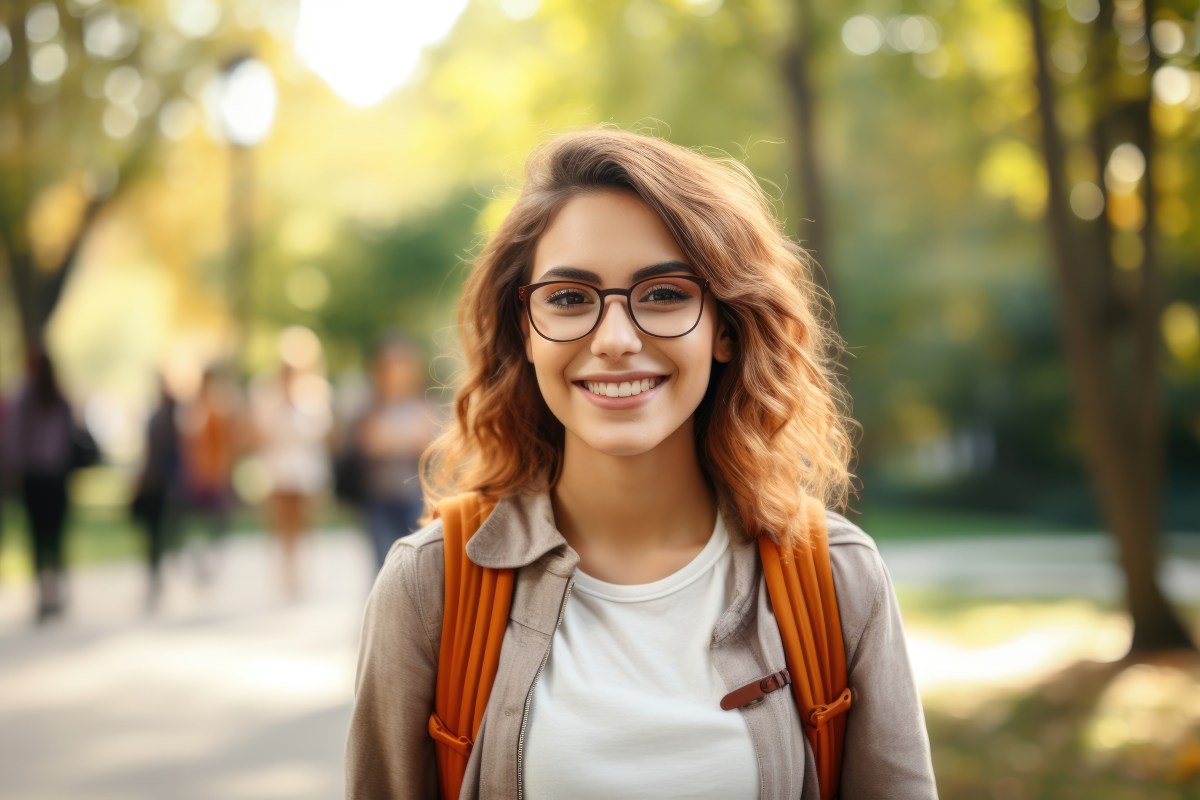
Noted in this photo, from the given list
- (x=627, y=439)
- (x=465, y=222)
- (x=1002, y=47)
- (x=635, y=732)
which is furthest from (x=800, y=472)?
(x=465, y=222)

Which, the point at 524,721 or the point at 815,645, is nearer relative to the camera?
the point at 524,721

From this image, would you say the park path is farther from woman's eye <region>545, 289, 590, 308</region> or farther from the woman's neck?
woman's eye <region>545, 289, 590, 308</region>

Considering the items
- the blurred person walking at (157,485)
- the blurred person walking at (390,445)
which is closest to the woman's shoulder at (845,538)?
the blurred person walking at (390,445)

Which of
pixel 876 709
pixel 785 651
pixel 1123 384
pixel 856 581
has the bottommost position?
pixel 1123 384

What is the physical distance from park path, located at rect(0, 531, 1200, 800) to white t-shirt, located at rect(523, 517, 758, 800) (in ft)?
12.7

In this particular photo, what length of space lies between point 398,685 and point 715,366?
971mm

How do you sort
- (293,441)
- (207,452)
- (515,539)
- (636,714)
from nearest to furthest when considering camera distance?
1. (636,714)
2. (515,539)
3. (293,441)
4. (207,452)

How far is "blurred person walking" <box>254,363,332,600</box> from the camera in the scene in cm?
1165

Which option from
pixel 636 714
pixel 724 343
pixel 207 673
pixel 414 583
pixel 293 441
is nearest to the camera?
pixel 636 714

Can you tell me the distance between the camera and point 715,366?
2.78 meters

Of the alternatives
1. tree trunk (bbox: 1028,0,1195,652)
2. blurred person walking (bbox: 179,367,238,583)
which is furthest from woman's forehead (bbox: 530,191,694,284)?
blurred person walking (bbox: 179,367,238,583)

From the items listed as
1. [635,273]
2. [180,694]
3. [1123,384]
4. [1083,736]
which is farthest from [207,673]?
[635,273]

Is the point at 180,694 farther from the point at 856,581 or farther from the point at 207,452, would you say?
the point at 856,581

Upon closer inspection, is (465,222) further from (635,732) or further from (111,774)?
(635,732)
